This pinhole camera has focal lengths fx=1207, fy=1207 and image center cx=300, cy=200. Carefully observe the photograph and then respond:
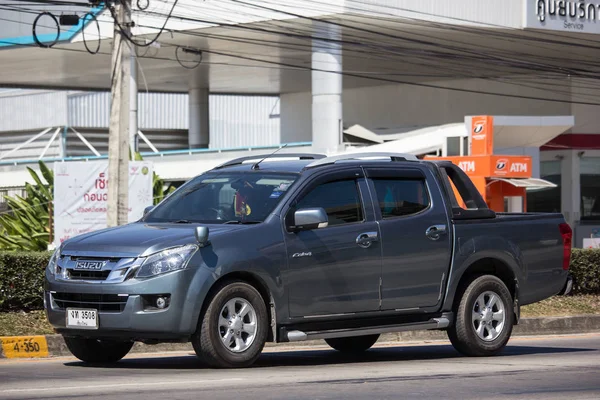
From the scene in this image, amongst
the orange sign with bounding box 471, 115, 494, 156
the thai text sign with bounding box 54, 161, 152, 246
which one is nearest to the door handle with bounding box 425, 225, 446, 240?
the thai text sign with bounding box 54, 161, 152, 246

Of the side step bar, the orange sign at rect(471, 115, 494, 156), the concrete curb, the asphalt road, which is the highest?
the orange sign at rect(471, 115, 494, 156)

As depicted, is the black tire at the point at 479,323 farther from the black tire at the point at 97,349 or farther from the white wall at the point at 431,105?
the white wall at the point at 431,105

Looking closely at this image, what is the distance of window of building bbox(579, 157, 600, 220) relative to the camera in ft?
163

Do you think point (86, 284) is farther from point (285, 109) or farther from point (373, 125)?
point (285, 109)

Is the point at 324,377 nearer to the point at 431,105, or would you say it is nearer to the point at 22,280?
the point at 22,280

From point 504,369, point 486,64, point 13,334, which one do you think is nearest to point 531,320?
point 504,369

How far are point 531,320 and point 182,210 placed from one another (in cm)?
682

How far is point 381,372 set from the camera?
10109 mm

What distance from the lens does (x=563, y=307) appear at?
17750mm

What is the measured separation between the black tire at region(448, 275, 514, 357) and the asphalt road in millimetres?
179

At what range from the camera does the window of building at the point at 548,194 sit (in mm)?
49750

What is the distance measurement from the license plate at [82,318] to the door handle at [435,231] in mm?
Result: 3301

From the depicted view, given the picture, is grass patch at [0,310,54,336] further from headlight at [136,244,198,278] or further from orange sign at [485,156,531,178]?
orange sign at [485,156,531,178]

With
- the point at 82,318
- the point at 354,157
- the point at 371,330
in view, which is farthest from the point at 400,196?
the point at 82,318
